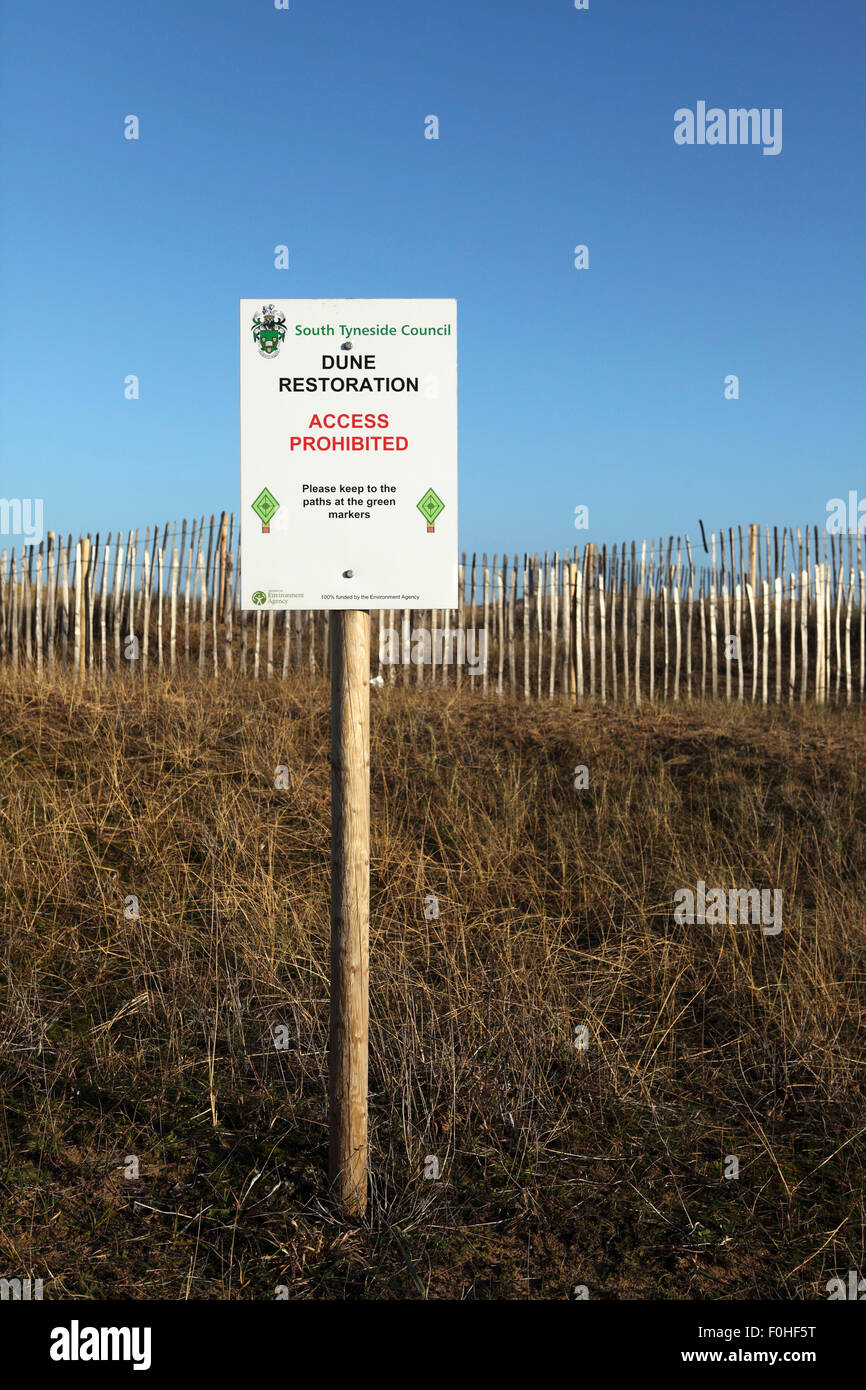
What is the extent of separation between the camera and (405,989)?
11.8ft

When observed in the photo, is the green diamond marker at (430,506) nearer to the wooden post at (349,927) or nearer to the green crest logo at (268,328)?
the wooden post at (349,927)

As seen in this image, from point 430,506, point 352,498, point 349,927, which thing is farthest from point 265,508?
point 349,927

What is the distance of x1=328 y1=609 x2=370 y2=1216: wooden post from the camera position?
270cm

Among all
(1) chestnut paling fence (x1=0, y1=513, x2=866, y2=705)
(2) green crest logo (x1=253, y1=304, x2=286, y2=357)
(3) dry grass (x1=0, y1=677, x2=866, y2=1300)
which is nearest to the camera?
(3) dry grass (x1=0, y1=677, x2=866, y2=1300)

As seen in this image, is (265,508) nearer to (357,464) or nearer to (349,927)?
(357,464)

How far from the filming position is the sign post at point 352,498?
2691 millimetres

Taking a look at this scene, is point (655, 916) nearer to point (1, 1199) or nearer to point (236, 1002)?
point (236, 1002)

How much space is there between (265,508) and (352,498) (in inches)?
10.0

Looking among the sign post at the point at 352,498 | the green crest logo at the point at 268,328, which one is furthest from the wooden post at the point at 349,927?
the green crest logo at the point at 268,328

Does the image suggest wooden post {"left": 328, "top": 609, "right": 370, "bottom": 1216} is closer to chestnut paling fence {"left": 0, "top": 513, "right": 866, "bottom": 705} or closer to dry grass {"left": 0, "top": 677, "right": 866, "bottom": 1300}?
dry grass {"left": 0, "top": 677, "right": 866, "bottom": 1300}

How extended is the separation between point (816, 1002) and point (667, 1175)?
114 centimetres

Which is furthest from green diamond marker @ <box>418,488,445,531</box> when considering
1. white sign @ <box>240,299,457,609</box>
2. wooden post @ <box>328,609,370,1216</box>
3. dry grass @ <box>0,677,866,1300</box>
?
dry grass @ <box>0,677,866,1300</box>
